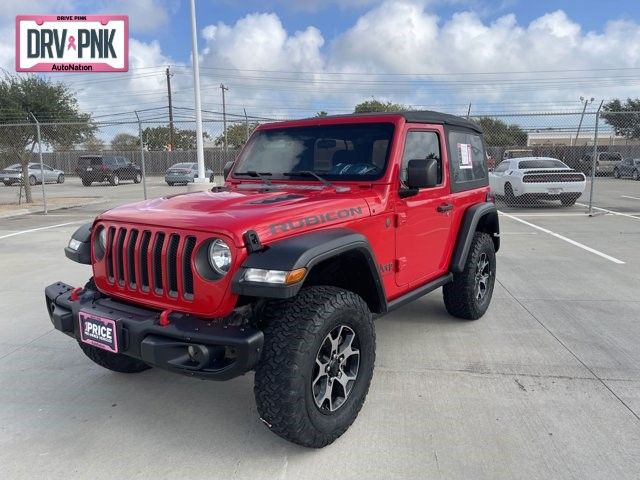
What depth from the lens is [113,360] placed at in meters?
3.61

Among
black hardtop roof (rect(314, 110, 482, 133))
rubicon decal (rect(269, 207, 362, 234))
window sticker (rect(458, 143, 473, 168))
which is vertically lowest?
rubicon decal (rect(269, 207, 362, 234))

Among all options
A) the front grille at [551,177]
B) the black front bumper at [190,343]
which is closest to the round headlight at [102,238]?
the black front bumper at [190,343]

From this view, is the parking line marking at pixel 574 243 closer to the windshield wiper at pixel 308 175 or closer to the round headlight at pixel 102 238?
the windshield wiper at pixel 308 175

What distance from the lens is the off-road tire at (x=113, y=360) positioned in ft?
11.6

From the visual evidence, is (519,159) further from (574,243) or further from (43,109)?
(43,109)

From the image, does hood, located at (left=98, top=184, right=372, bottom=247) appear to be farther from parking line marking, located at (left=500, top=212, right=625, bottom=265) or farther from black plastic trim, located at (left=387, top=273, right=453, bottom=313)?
parking line marking, located at (left=500, top=212, right=625, bottom=265)

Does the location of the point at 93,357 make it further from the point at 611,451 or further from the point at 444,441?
the point at 611,451

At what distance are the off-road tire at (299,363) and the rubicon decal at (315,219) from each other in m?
0.35

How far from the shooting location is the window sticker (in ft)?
14.9

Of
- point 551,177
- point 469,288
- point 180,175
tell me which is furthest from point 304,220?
point 180,175

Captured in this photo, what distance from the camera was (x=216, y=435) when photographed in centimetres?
299

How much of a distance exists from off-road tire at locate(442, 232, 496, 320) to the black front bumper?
261 cm

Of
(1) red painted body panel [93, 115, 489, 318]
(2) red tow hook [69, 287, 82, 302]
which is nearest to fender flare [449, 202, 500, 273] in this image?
(1) red painted body panel [93, 115, 489, 318]

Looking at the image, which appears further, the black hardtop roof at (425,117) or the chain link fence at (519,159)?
the chain link fence at (519,159)
